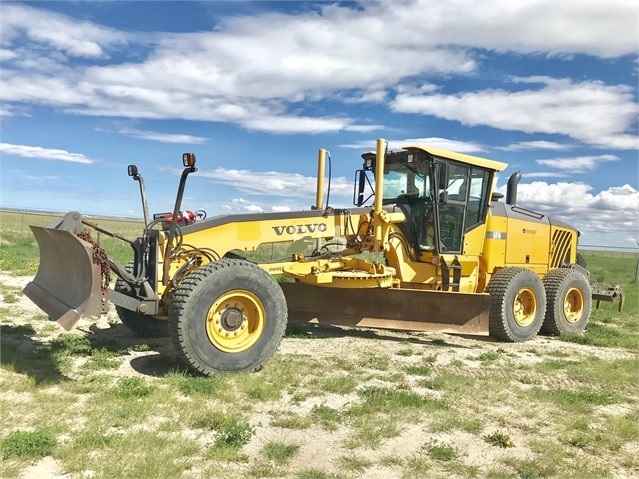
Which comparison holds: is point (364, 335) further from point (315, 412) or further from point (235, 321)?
point (315, 412)

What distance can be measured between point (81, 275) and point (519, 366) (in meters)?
5.34

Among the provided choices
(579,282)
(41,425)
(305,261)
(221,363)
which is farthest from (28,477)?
(579,282)

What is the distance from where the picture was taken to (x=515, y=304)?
9.52 metres

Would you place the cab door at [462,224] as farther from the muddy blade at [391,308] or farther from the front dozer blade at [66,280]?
the front dozer blade at [66,280]

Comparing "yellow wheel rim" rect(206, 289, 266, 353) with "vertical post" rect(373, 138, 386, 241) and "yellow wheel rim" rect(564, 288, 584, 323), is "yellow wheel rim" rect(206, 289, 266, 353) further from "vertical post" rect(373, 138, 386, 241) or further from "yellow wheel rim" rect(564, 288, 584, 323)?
"yellow wheel rim" rect(564, 288, 584, 323)

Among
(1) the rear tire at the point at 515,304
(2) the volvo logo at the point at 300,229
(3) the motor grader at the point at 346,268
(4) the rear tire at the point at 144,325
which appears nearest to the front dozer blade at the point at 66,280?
(3) the motor grader at the point at 346,268

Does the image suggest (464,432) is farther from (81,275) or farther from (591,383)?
(81,275)

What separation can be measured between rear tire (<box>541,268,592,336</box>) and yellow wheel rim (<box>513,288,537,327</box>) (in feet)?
2.16

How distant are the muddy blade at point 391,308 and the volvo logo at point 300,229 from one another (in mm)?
1146

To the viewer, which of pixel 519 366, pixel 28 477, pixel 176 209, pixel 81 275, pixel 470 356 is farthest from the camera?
pixel 470 356

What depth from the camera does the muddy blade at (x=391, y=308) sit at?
852cm

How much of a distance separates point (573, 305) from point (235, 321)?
7.02 m

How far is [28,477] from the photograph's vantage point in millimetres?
3832

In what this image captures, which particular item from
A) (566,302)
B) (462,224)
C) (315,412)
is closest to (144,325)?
(315,412)
